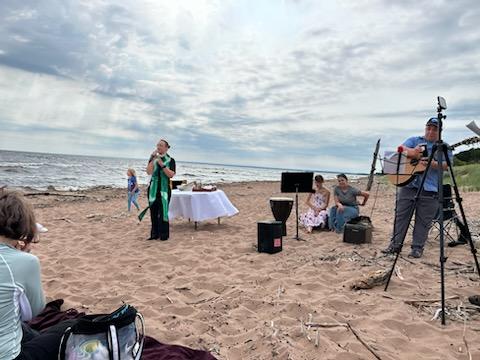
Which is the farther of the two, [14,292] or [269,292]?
[269,292]

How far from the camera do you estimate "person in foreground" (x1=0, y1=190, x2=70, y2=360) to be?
191cm

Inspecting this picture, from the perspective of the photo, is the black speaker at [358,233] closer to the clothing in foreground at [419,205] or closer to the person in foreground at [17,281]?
the clothing in foreground at [419,205]

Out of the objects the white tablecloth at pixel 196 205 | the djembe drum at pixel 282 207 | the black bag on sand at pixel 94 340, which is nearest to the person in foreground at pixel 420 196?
the djembe drum at pixel 282 207

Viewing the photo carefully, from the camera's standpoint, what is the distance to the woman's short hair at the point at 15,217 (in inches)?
78.7

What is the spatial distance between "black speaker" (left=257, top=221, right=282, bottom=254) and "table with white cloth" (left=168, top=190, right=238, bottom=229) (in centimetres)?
182

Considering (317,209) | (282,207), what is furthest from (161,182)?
(317,209)

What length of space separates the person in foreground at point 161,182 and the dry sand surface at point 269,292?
1.37 feet

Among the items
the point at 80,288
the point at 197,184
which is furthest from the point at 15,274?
the point at 197,184

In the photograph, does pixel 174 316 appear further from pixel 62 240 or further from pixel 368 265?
pixel 62 240

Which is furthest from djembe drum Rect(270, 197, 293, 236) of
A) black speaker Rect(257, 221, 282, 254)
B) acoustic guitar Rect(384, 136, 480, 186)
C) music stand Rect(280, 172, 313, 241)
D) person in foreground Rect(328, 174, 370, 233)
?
acoustic guitar Rect(384, 136, 480, 186)

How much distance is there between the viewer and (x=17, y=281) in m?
1.93

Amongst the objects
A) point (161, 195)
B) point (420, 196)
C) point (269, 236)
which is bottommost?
point (269, 236)

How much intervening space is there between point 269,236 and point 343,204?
2.49 m

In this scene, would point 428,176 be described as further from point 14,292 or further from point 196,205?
point 14,292
